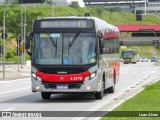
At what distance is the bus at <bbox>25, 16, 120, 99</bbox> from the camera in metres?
24.6

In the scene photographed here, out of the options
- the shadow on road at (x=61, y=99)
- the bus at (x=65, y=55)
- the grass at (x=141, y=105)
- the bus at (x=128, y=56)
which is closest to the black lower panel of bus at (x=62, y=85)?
the bus at (x=65, y=55)

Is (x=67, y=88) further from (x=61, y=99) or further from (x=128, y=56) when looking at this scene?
(x=128, y=56)

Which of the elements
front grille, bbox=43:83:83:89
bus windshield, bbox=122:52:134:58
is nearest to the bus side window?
front grille, bbox=43:83:83:89

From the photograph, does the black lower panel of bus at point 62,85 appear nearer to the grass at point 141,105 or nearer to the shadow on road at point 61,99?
the shadow on road at point 61,99

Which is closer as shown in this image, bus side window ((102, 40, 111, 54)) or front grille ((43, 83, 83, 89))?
front grille ((43, 83, 83, 89))

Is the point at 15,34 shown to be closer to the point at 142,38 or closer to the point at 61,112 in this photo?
the point at 142,38

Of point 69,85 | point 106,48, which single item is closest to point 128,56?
point 106,48

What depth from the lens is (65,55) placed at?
81.3 ft

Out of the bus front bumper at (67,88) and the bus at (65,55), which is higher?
the bus at (65,55)

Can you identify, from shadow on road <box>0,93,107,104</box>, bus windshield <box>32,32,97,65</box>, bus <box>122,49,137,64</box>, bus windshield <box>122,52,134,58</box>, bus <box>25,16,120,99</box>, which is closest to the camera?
bus <box>25,16,120,99</box>

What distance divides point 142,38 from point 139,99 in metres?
141

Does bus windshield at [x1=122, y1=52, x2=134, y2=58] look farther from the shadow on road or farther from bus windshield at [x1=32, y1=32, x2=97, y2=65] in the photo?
bus windshield at [x1=32, y1=32, x2=97, y2=65]

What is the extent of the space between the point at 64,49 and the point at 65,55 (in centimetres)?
25

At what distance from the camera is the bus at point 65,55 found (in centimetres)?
2459
